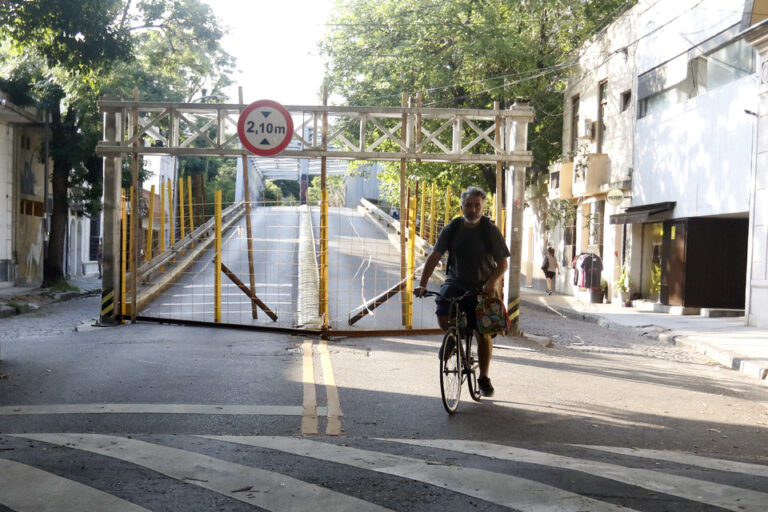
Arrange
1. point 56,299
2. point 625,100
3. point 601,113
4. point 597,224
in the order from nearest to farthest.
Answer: point 56,299 → point 625,100 → point 597,224 → point 601,113

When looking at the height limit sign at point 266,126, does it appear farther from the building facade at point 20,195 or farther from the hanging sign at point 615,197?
the building facade at point 20,195

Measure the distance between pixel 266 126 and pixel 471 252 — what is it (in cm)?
685

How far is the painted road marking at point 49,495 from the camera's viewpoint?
14.2 feet

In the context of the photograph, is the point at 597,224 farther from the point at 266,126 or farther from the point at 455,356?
the point at 455,356

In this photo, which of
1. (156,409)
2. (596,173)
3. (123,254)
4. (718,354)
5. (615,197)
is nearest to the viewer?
(156,409)

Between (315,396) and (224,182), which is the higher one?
(224,182)

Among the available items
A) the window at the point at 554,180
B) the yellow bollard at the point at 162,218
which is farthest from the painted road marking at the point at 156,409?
the window at the point at 554,180

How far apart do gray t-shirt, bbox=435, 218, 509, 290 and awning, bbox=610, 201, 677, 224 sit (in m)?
16.5

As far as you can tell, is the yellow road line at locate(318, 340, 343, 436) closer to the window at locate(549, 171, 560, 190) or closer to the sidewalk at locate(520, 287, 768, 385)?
the sidewalk at locate(520, 287, 768, 385)

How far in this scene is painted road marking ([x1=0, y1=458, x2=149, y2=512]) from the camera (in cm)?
432

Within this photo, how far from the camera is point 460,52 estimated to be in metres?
29.7

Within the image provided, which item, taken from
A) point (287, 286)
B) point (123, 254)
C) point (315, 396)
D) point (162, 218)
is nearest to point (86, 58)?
point (162, 218)

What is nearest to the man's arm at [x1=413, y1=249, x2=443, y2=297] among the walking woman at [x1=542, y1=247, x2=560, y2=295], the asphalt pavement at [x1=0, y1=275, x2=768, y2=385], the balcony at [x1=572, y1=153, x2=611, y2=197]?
the asphalt pavement at [x1=0, y1=275, x2=768, y2=385]

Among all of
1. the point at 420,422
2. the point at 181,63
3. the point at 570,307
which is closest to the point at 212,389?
the point at 420,422
